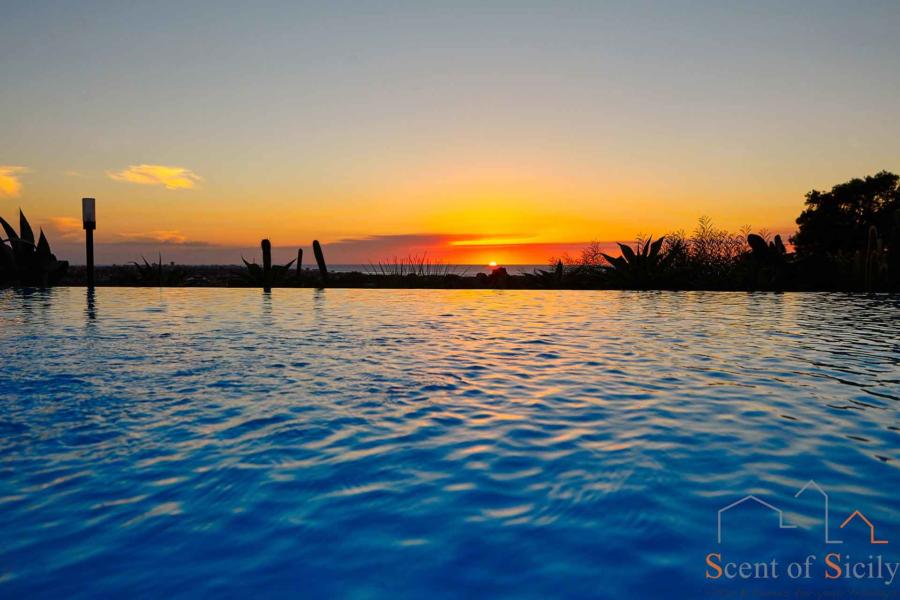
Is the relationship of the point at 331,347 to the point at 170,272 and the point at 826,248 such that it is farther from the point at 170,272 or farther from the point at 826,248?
the point at 826,248

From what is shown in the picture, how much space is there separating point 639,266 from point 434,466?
13.8 metres

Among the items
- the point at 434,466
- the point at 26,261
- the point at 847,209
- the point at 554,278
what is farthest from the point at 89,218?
the point at 847,209

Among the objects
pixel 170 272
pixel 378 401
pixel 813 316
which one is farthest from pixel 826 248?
pixel 378 401

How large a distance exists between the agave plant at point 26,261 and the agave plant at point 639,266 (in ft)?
47.0

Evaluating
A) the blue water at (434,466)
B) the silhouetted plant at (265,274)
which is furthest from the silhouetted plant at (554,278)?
the blue water at (434,466)

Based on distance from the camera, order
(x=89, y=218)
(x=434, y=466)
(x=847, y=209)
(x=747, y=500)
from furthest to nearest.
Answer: (x=847, y=209) < (x=89, y=218) < (x=434, y=466) < (x=747, y=500)

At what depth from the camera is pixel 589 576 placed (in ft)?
7.40

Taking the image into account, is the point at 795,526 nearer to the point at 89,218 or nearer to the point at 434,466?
the point at 434,466

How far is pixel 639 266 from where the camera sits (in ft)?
52.5

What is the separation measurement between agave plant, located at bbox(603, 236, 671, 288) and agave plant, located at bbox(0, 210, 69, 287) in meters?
14.3

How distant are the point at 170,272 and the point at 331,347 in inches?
507

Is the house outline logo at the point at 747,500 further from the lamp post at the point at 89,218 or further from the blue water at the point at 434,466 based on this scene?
the lamp post at the point at 89,218

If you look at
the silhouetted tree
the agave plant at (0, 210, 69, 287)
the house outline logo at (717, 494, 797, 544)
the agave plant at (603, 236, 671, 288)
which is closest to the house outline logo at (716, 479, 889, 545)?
the house outline logo at (717, 494, 797, 544)

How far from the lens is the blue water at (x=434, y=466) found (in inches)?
90.4
